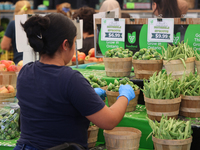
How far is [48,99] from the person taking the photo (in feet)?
5.33

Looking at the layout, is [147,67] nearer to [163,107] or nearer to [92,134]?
[163,107]

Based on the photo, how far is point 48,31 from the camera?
1.62 metres

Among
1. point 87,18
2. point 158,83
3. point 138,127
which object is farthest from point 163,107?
point 87,18

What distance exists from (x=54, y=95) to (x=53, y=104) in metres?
0.06

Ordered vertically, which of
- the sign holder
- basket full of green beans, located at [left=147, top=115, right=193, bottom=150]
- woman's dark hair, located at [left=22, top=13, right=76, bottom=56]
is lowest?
basket full of green beans, located at [left=147, top=115, right=193, bottom=150]

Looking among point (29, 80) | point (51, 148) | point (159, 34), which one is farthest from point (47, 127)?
point (159, 34)

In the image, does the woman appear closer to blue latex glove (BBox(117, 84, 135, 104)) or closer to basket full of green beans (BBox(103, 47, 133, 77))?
blue latex glove (BBox(117, 84, 135, 104))

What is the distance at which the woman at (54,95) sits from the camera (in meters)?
1.60

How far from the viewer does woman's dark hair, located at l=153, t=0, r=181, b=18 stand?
3.70 m

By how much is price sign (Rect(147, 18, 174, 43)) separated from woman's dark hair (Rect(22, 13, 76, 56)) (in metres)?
1.75

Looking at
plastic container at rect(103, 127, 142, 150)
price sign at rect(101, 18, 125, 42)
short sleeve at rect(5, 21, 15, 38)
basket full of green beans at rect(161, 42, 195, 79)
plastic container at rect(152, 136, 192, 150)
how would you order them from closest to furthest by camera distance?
plastic container at rect(152, 136, 192, 150), plastic container at rect(103, 127, 142, 150), basket full of green beans at rect(161, 42, 195, 79), price sign at rect(101, 18, 125, 42), short sleeve at rect(5, 21, 15, 38)

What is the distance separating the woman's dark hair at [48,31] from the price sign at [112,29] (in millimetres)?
1842

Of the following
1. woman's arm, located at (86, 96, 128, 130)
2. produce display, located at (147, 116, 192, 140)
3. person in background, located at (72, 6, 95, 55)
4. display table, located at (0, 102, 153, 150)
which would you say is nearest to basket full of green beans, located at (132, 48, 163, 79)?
display table, located at (0, 102, 153, 150)

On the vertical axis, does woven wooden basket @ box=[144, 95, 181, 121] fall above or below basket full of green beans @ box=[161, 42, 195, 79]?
below
